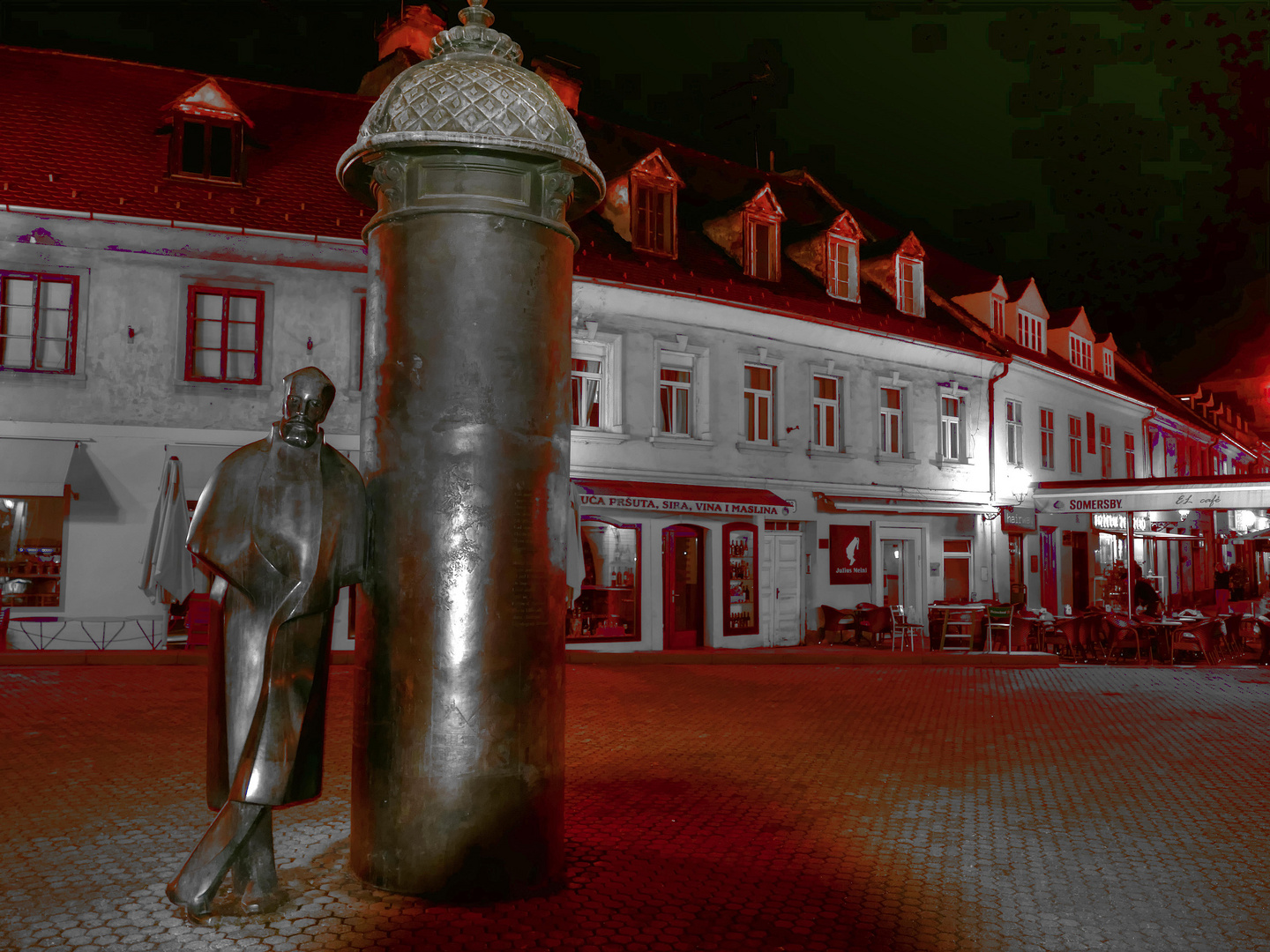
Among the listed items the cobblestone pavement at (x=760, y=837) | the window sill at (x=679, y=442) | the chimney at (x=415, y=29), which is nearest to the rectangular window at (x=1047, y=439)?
the window sill at (x=679, y=442)

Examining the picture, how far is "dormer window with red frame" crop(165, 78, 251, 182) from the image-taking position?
16.8 meters

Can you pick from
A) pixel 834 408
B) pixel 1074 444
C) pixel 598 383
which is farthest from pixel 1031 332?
pixel 598 383

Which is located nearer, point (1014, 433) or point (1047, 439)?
point (1014, 433)

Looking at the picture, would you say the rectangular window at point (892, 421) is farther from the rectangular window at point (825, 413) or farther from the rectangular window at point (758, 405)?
the rectangular window at point (758, 405)

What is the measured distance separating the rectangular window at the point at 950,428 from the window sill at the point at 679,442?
7.28m

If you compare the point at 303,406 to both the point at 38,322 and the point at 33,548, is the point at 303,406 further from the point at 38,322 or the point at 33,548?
the point at 38,322

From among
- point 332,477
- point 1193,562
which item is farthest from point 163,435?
point 1193,562

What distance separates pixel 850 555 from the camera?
22078 millimetres

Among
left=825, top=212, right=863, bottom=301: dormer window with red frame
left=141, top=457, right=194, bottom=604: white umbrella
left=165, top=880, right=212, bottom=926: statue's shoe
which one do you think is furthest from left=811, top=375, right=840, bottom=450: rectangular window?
left=165, top=880, right=212, bottom=926: statue's shoe

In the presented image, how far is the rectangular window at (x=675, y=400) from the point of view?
19328mm

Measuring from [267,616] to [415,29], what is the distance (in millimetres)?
19921

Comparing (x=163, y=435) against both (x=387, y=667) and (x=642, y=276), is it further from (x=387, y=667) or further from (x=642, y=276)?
(x=387, y=667)

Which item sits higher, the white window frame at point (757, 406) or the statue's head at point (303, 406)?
the white window frame at point (757, 406)

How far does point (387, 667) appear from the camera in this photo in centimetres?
452
